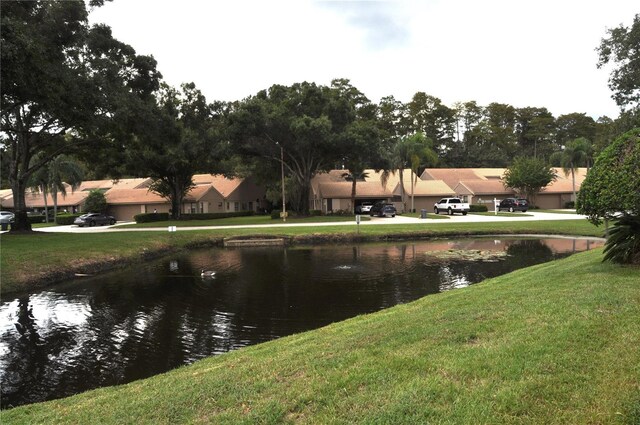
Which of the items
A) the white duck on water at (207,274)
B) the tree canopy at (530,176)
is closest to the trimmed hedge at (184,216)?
the tree canopy at (530,176)

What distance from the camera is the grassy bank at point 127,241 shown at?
18.5 meters

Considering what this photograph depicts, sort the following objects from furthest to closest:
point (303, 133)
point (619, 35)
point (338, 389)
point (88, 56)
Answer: point (303, 133), point (619, 35), point (88, 56), point (338, 389)

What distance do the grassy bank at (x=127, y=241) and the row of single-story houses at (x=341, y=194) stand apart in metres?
25.3

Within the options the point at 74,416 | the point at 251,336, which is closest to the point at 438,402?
the point at 74,416

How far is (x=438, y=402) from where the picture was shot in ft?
13.8

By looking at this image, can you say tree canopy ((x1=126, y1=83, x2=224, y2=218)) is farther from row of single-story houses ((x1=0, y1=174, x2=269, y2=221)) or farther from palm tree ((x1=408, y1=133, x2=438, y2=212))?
palm tree ((x1=408, y1=133, x2=438, y2=212))

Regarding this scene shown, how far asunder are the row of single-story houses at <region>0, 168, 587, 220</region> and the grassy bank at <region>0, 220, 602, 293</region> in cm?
2530

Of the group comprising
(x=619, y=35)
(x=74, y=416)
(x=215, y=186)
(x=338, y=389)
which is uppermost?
(x=619, y=35)

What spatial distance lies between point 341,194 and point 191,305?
153ft

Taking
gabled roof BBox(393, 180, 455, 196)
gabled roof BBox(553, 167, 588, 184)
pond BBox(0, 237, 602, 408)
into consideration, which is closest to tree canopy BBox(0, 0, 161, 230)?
pond BBox(0, 237, 602, 408)

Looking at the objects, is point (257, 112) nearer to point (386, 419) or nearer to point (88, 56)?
point (88, 56)

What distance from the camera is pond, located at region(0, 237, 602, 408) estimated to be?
9.20 meters

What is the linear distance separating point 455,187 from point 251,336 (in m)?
57.0

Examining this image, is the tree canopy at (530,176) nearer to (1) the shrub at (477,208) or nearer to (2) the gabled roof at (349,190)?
(1) the shrub at (477,208)
